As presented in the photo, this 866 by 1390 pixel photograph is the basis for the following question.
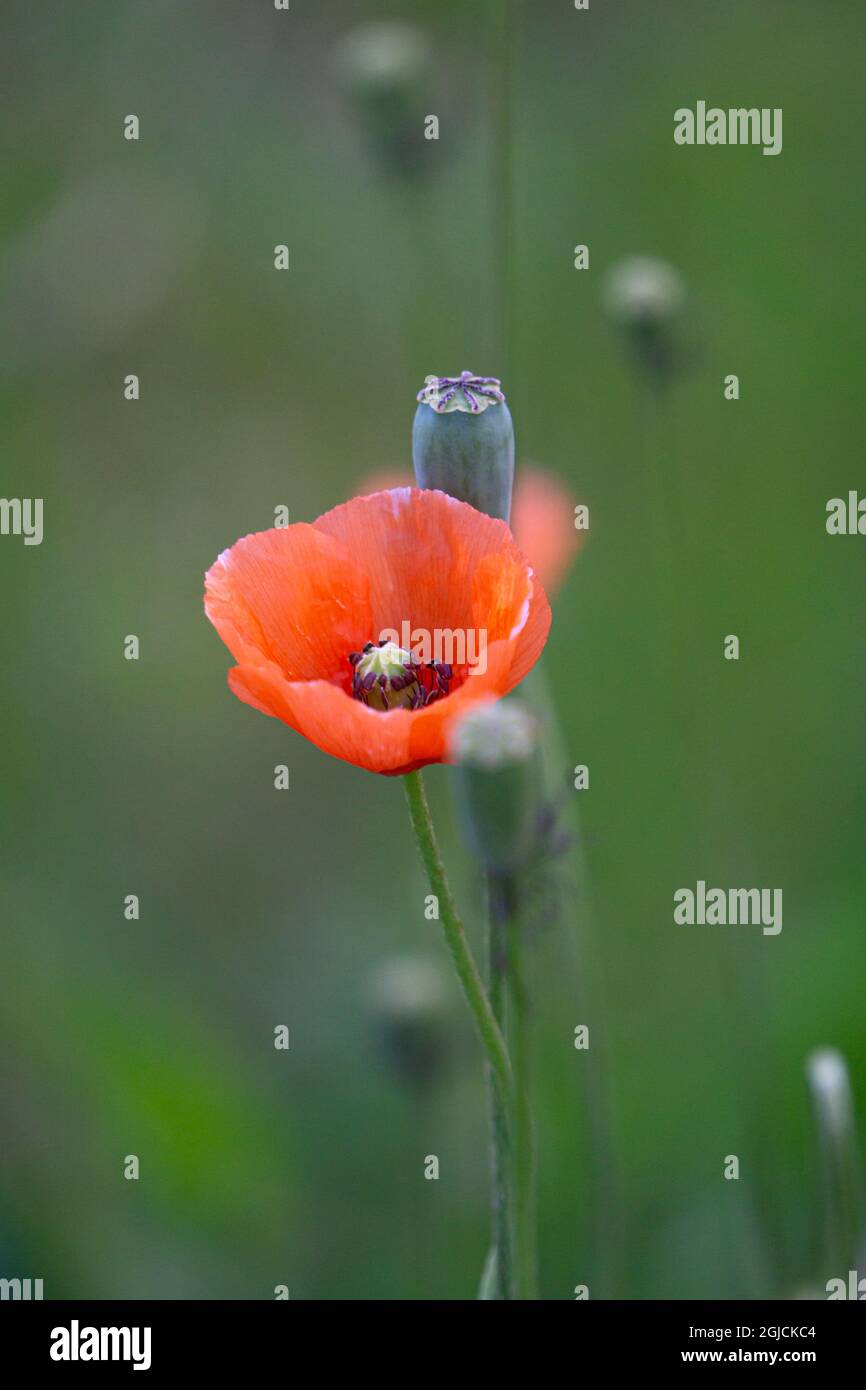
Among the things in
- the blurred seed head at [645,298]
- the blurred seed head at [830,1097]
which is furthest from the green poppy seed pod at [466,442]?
the blurred seed head at [645,298]

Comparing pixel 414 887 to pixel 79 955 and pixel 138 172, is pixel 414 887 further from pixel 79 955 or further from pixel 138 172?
pixel 138 172

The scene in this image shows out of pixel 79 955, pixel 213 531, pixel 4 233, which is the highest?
pixel 4 233

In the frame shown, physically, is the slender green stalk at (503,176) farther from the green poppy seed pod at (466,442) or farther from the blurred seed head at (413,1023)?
the blurred seed head at (413,1023)

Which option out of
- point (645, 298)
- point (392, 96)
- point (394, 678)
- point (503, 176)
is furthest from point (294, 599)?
point (392, 96)

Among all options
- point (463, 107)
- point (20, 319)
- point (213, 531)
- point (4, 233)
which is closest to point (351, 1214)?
point (213, 531)

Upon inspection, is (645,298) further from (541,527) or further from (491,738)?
(491,738)
